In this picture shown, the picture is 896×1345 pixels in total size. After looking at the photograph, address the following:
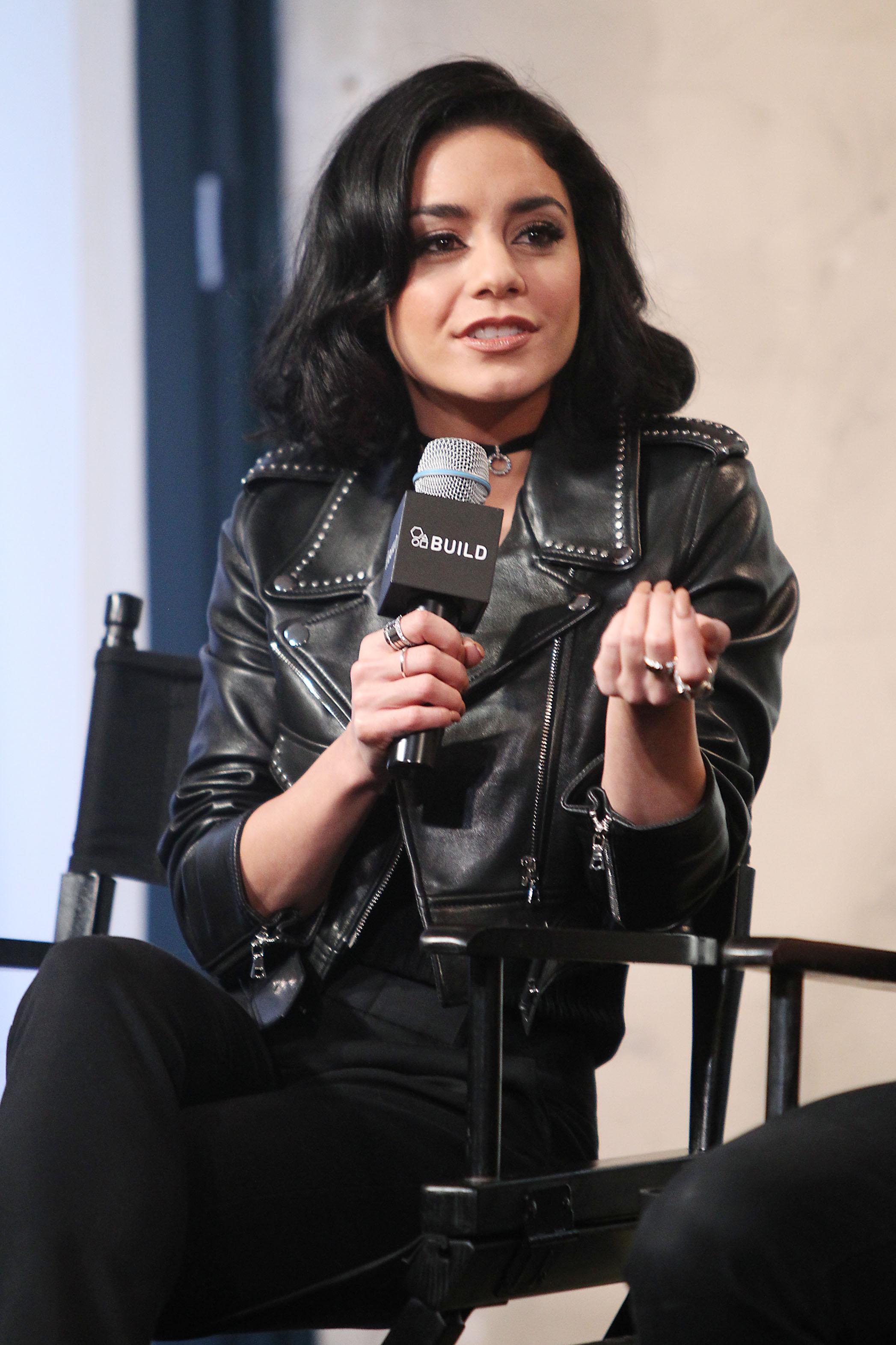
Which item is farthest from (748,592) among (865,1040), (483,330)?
(865,1040)

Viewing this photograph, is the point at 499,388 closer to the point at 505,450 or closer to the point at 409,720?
the point at 505,450

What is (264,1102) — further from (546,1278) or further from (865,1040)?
(865,1040)

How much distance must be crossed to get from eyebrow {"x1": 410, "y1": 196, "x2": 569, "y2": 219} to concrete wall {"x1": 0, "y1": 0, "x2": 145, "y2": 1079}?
92 cm

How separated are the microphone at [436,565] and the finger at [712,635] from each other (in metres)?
0.17

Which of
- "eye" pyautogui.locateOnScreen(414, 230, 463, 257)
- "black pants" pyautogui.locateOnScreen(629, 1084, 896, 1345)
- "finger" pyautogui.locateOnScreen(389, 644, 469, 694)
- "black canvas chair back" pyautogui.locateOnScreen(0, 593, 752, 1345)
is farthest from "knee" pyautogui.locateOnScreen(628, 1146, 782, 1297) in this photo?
"eye" pyautogui.locateOnScreen(414, 230, 463, 257)

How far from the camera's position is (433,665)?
98cm

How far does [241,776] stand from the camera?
4.26 ft

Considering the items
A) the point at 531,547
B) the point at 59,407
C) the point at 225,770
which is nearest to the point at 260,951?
the point at 225,770

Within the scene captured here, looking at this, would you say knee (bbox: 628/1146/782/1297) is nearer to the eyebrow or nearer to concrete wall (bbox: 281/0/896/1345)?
the eyebrow

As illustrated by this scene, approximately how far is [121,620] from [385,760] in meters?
0.62

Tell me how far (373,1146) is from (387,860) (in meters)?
0.26

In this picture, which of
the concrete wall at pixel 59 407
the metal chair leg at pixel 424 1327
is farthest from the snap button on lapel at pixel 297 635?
the concrete wall at pixel 59 407

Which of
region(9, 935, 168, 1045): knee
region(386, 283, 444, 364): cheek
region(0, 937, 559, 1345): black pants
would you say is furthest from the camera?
region(386, 283, 444, 364): cheek

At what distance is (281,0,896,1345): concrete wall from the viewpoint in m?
1.97
